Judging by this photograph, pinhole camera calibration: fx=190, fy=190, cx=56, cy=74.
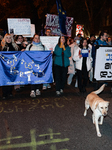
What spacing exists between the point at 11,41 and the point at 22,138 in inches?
143

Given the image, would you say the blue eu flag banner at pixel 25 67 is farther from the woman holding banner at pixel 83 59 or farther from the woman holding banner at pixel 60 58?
the woman holding banner at pixel 83 59

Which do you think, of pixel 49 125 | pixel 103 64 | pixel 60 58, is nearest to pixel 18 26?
A: pixel 60 58

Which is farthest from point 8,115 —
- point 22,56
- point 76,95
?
point 76,95

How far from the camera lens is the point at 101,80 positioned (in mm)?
6355

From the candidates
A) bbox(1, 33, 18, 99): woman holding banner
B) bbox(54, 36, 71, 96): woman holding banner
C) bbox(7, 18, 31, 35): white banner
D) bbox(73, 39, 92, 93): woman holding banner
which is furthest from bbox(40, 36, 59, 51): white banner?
bbox(1, 33, 18, 99): woman holding banner

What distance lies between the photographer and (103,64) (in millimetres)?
6273

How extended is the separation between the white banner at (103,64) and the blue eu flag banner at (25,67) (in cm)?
158

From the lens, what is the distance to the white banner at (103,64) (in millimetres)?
6199

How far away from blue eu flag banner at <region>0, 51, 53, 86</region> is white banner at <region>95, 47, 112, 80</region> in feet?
5.20

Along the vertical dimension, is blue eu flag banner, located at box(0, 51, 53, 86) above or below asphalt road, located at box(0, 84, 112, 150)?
above

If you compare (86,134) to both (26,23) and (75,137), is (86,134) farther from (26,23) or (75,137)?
(26,23)

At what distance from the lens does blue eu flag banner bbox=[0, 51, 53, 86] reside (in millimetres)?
6105

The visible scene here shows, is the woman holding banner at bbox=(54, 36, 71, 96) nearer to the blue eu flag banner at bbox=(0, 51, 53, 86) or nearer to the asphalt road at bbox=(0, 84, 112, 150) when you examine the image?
the blue eu flag banner at bbox=(0, 51, 53, 86)

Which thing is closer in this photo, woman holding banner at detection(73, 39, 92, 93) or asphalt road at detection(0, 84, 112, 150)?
asphalt road at detection(0, 84, 112, 150)
